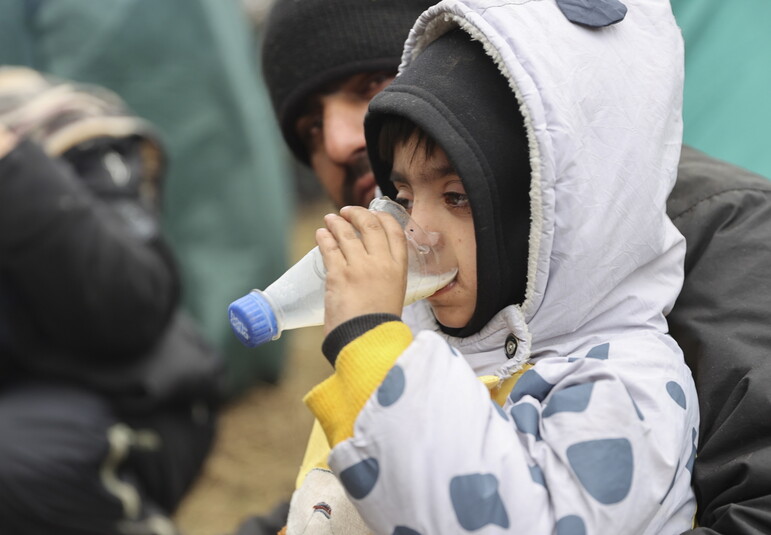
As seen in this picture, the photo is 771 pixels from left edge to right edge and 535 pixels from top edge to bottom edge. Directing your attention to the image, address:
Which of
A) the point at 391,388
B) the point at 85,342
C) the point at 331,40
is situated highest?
the point at 331,40

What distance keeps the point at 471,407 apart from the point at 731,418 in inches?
17.1

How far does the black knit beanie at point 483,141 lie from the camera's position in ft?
5.27

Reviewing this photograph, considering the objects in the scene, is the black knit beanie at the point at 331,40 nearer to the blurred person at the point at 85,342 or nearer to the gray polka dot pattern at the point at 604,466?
the blurred person at the point at 85,342

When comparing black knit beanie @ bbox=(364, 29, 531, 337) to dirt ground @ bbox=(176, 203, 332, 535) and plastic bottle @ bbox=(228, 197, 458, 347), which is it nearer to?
plastic bottle @ bbox=(228, 197, 458, 347)

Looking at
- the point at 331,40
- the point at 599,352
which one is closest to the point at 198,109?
the point at 331,40

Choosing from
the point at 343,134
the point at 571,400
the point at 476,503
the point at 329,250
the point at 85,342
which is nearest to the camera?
the point at 476,503

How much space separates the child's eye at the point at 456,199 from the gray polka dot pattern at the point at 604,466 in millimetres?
476

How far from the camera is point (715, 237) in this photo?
174 cm

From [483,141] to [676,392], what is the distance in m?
0.50

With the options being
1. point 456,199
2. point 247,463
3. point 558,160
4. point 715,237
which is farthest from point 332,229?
point 247,463

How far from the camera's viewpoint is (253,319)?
154 cm

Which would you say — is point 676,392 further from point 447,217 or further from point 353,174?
point 353,174

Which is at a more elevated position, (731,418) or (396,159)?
(396,159)

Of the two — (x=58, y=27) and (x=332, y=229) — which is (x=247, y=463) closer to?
(x=58, y=27)
